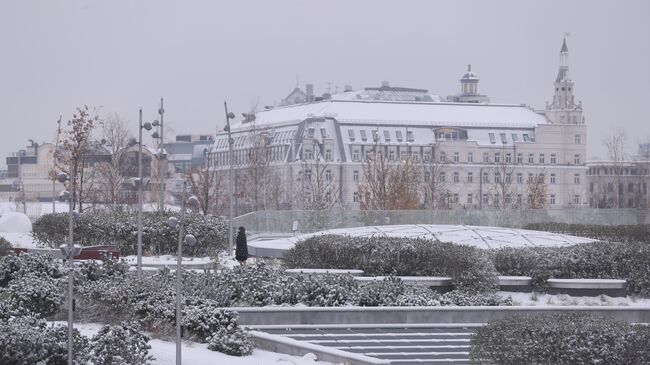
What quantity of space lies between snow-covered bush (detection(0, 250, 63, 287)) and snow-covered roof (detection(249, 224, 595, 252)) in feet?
30.1

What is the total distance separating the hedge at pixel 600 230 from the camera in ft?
131

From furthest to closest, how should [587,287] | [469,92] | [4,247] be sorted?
[469,92]
[4,247]
[587,287]

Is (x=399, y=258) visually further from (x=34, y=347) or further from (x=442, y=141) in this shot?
(x=442, y=141)

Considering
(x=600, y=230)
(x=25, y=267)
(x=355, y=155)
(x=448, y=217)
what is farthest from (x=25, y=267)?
(x=355, y=155)

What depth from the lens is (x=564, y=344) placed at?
790 inches

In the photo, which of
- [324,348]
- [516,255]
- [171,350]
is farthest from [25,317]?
[516,255]

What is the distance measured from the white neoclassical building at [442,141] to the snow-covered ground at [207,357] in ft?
259

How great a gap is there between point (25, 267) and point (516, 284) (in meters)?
10.5

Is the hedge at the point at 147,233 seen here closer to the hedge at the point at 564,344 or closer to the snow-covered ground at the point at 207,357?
the snow-covered ground at the point at 207,357

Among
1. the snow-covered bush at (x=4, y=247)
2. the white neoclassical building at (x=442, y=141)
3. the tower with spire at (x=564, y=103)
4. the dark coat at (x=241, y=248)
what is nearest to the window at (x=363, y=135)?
the white neoclassical building at (x=442, y=141)

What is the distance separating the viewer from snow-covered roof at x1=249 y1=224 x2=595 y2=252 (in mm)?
36594

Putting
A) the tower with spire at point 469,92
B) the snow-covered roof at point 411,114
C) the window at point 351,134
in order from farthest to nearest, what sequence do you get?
A: the tower with spire at point 469,92 → the snow-covered roof at point 411,114 → the window at point 351,134

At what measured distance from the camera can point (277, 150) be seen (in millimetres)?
111125

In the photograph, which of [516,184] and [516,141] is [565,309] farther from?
[516,141]
